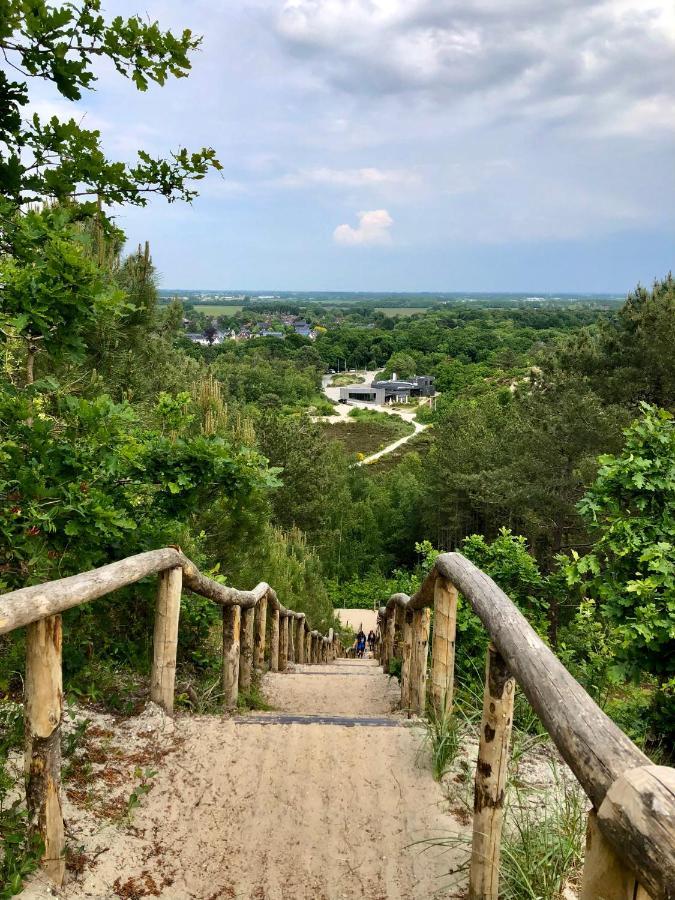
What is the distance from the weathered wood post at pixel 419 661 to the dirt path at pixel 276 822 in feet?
1.37

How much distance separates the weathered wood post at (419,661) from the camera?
3584mm

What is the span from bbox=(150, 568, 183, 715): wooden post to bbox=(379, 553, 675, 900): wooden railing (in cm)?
133

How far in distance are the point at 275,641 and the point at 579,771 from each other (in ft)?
18.0

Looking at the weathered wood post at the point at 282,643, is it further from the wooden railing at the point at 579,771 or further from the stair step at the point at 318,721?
the wooden railing at the point at 579,771

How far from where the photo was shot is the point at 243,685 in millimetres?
4473

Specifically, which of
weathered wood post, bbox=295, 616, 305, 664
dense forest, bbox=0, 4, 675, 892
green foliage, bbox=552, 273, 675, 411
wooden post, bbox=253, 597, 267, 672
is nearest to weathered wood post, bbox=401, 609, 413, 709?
dense forest, bbox=0, 4, 675, 892

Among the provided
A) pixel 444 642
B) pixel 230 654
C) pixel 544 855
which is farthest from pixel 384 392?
pixel 544 855

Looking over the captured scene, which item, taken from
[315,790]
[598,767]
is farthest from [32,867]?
[598,767]

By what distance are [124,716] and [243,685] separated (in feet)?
5.21

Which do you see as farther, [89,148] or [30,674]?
[89,148]

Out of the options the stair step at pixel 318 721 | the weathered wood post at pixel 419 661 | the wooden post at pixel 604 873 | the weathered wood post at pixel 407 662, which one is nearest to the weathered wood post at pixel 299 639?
the weathered wood post at pixel 407 662

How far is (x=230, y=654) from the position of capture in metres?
3.82

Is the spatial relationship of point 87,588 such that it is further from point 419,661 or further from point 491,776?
point 419,661

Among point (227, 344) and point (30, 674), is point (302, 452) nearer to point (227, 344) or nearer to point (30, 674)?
point (30, 674)
